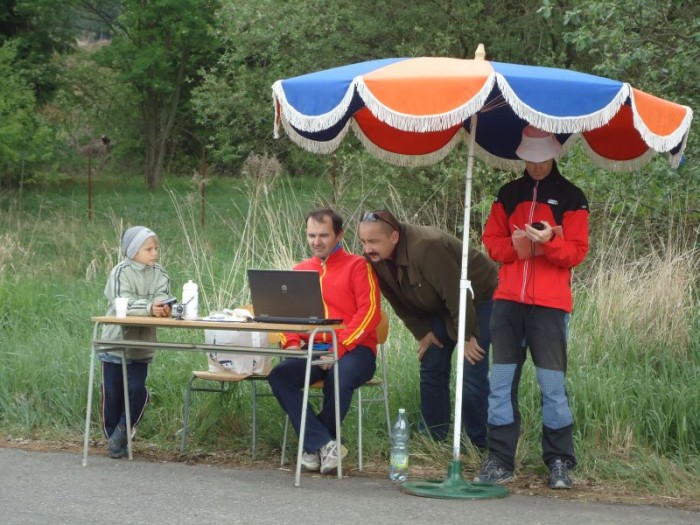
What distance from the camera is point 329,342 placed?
7328 millimetres

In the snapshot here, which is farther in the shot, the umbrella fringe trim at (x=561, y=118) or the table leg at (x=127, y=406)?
the table leg at (x=127, y=406)

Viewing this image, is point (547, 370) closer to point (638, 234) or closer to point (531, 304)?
point (531, 304)

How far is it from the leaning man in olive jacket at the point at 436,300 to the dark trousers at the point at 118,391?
168 cm

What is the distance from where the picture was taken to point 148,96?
37.8 meters

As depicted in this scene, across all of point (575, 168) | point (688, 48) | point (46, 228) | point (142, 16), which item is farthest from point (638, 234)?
point (142, 16)

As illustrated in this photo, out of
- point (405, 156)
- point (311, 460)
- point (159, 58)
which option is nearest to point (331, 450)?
point (311, 460)

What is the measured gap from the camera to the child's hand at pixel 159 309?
731cm

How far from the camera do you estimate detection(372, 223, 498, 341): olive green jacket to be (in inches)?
284

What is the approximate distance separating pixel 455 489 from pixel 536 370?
821 millimetres

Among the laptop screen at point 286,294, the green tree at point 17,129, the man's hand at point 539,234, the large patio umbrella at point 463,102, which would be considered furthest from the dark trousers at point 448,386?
the green tree at point 17,129

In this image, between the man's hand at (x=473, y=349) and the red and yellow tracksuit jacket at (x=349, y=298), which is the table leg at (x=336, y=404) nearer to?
the red and yellow tracksuit jacket at (x=349, y=298)

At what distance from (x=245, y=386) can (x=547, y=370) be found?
8.74ft

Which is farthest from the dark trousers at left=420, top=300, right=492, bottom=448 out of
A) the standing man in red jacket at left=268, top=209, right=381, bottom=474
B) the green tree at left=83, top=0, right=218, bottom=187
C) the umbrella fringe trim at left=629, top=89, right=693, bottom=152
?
the green tree at left=83, top=0, right=218, bottom=187

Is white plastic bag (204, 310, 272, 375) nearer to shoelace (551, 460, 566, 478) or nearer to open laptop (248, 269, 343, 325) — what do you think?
open laptop (248, 269, 343, 325)
